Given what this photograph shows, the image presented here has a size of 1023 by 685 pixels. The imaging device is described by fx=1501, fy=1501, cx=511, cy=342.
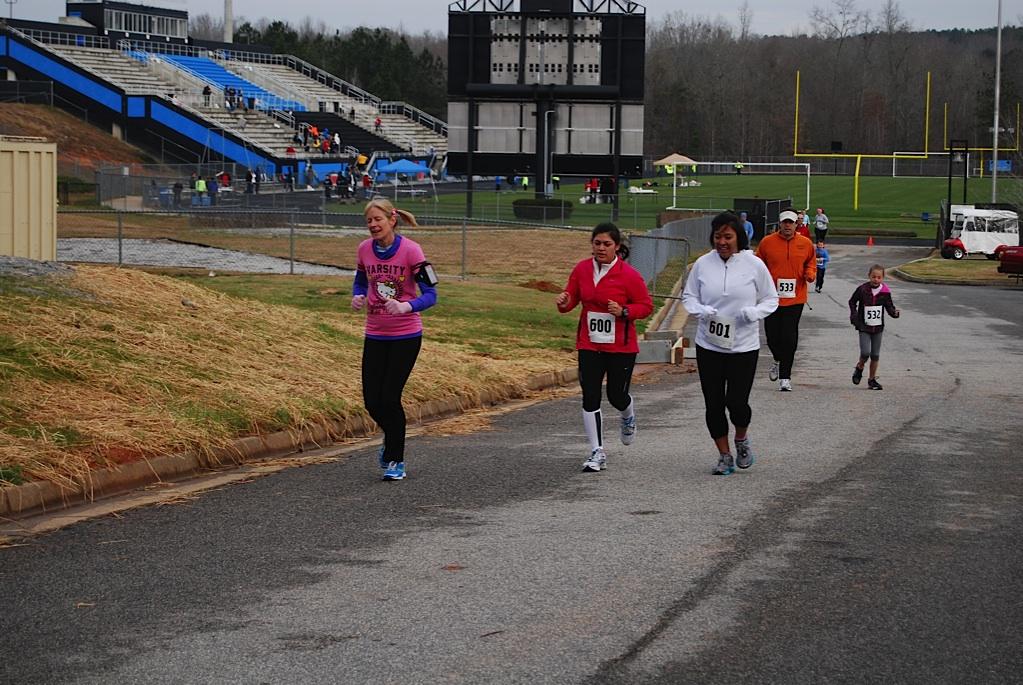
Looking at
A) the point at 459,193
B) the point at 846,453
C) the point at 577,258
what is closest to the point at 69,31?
the point at 459,193

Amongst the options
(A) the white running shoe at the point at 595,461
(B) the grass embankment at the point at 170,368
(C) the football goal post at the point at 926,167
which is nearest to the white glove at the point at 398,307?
(A) the white running shoe at the point at 595,461

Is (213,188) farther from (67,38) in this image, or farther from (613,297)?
(613,297)

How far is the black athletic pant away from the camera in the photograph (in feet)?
52.9

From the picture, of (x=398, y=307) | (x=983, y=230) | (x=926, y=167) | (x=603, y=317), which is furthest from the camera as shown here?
(x=926, y=167)

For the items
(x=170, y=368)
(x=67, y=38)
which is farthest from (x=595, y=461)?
(x=67, y=38)

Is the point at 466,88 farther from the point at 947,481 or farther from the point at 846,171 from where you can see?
the point at 846,171

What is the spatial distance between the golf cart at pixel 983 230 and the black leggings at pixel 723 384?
45.8 metres

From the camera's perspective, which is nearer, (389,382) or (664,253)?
(389,382)

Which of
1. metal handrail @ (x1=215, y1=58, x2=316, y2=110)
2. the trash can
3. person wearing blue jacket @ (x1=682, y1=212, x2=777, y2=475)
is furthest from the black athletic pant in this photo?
metal handrail @ (x1=215, y1=58, x2=316, y2=110)

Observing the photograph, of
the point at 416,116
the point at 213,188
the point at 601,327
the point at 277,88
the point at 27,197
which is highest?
the point at 277,88

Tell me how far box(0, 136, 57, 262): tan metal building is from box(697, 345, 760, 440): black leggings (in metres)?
9.85

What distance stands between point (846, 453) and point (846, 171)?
399ft

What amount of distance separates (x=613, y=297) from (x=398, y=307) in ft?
5.07

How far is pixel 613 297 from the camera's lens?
414 inches
